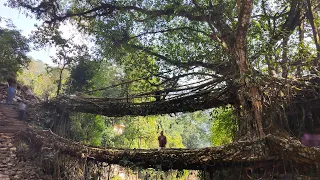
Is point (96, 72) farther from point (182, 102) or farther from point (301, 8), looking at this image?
point (301, 8)

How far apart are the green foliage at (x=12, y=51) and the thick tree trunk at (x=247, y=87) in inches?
362

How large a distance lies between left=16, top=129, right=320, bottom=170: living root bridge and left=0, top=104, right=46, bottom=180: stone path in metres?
1.92

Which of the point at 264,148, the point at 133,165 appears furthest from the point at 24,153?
the point at 264,148

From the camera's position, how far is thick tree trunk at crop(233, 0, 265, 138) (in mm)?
4191

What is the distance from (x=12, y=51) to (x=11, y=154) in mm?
4989

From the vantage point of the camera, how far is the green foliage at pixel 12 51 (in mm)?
9977

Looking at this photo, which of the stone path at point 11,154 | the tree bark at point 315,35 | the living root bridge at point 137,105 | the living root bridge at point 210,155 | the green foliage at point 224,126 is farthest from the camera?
the green foliage at point 224,126

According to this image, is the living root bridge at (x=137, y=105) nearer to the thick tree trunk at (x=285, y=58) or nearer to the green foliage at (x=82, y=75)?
the thick tree trunk at (x=285, y=58)

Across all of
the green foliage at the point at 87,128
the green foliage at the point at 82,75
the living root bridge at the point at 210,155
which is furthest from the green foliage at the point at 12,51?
the living root bridge at the point at 210,155

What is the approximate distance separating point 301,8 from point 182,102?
3790 millimetres

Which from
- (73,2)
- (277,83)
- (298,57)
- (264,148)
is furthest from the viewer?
(73,2)

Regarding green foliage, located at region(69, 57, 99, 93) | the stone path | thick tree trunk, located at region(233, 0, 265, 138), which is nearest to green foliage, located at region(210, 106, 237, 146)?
thick tree trunk, located at region(233, 0, 265, 138)

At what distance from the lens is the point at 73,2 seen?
348 inches

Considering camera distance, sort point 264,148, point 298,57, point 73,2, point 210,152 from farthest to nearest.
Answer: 1. point 73,2
2. point 298,57
3. point 210,152
4. point 264,148
